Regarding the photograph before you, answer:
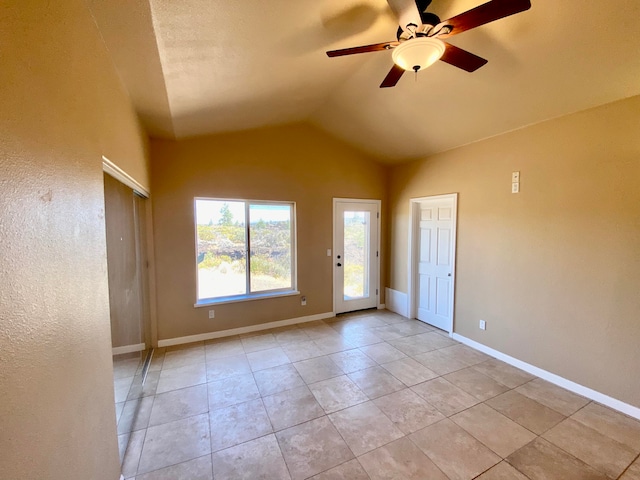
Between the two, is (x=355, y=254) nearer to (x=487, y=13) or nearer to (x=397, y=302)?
(x=397, y=302)

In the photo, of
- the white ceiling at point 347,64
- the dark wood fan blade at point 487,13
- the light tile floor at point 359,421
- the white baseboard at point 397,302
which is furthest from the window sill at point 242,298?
the dark wood fan blade at point 487,13

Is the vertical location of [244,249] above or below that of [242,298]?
above

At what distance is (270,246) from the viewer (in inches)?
162

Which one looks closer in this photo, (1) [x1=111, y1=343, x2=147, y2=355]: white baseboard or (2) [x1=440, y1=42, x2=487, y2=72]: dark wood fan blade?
(2) [x1=440, y1=42, x2=487, y2=72]: dark wood fan blade

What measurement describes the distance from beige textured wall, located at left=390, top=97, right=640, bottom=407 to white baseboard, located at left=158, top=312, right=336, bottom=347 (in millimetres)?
2125

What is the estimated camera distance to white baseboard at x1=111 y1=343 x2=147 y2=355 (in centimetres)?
185

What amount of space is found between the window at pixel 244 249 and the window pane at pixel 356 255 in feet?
3.32

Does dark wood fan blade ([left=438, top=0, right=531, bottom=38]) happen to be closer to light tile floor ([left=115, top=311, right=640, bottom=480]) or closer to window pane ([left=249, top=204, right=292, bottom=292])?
light tile floor ([left=115, top=311, right=640, bottom=480])

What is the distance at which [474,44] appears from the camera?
211cm

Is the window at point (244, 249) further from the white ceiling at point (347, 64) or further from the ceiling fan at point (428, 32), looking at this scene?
the ceiling fan at point (428, 32)

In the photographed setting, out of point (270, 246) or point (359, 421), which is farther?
point (270, 246)

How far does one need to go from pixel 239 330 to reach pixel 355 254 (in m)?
2.28

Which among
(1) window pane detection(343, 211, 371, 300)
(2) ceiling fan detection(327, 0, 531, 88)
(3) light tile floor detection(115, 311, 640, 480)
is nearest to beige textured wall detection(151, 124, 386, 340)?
(1) window pane detection(343, 211, 371, 300)

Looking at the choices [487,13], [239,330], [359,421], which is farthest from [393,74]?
[239,330]
